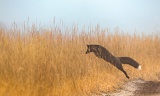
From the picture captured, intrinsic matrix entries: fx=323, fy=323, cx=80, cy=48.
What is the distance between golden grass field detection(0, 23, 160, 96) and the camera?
16.6 ft

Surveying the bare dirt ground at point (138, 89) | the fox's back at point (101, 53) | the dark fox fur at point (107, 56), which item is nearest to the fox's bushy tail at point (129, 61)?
the dark fox fur at point (107, 56)

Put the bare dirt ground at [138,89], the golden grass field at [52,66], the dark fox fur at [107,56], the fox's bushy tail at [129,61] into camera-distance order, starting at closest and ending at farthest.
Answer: the golden grass field at [52,66] → the bare dirt ground at [138,89] → the dark fox fur at [107,56] → the fox's bushy tail at [129,61]

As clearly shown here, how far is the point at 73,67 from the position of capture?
6.48 metres

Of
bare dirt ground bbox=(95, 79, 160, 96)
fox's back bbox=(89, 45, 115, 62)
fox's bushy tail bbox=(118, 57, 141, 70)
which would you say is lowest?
bare dirt ground bbox=(95, 79, 160, 96)

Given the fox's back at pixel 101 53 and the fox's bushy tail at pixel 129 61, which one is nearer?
the fox's back at pixel 101 53

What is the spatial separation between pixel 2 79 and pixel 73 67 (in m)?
1.89

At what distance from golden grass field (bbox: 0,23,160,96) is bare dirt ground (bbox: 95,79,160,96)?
7.2 inches

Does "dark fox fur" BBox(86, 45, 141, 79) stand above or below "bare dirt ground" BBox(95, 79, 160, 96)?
above

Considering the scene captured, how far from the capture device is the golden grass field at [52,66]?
5.07m

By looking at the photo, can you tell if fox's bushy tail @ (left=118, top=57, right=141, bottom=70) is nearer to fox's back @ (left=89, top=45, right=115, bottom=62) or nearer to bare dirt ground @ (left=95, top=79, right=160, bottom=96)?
bare dirt ground @ (left=95, top=79, right=160, bottom=96)

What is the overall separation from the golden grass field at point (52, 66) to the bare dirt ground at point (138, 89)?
0.18 m

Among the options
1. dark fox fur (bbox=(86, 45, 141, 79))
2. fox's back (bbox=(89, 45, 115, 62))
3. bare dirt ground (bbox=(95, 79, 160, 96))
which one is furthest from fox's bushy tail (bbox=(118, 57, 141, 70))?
fox's back (bbox=(89, 45, 115, 62))

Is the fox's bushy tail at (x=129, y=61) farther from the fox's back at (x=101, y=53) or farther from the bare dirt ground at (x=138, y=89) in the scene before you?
the fox's back at (x=101, y=53)

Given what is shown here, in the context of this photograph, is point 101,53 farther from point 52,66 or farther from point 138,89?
point 52,66
